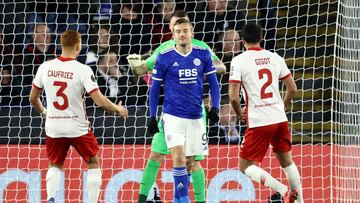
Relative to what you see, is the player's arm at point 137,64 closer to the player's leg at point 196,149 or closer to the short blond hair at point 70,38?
the short blond hair at point 70,38

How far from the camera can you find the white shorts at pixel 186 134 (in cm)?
1041

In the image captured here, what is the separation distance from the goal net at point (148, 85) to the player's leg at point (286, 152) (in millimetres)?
1667

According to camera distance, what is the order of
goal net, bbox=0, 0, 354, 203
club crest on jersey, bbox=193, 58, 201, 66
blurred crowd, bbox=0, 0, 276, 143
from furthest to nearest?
blurred crowd, bbox=0, 0, 276, 143 < goal net, bbox=0, 0, 354, 203 < club crest on jersey, bbox=193, 58, 201, 66

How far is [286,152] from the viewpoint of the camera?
10391 mm

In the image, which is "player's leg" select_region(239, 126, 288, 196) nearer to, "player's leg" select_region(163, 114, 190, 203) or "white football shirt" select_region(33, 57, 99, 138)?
"player's leg" select_region(163, 114, 190, 203)

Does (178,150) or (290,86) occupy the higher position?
(290,86)

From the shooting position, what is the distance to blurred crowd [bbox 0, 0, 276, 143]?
1338 centimetres

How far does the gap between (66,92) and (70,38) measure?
480 millimetres

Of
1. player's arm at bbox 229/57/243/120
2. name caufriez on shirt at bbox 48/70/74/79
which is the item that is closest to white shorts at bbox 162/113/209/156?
player's arm at bbox 229/57/243/120

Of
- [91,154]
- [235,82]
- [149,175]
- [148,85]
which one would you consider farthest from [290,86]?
[148,85]

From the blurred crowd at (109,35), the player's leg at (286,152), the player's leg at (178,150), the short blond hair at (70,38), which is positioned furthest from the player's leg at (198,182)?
the blurred crowd at (109,35)

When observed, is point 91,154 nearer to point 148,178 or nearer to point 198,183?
point 148,178

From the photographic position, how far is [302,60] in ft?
44.8

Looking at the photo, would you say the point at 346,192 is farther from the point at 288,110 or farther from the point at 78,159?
the point at 78,159
